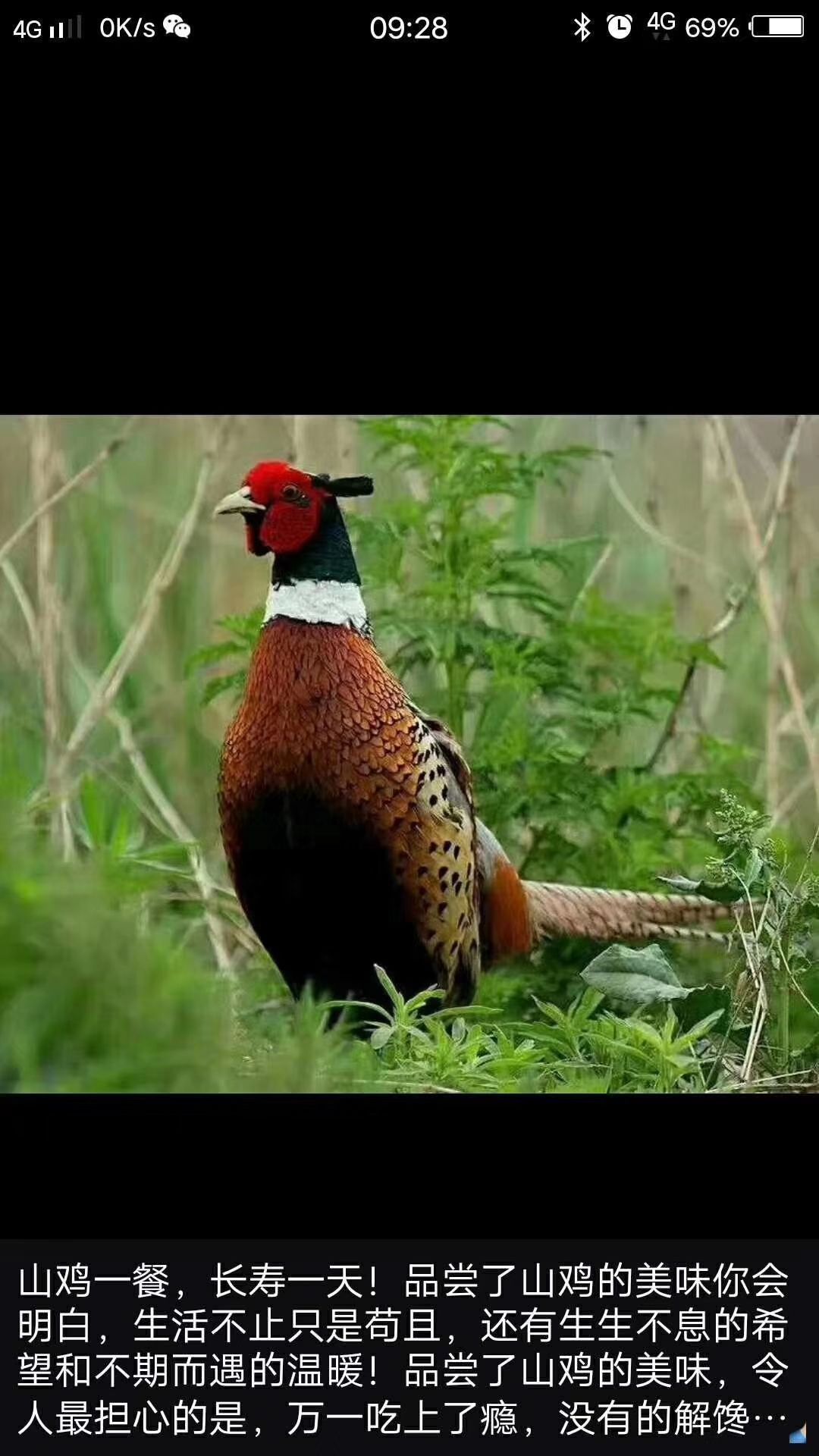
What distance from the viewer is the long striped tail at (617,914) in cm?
391

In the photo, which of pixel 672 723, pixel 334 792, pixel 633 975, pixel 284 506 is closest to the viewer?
pixel 633 975

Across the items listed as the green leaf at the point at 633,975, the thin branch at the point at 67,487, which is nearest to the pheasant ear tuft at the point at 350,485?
the thin branch at the point at 67,487

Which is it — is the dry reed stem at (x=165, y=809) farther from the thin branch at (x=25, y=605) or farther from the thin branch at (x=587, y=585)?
the thin branch at (x=587, y=585)

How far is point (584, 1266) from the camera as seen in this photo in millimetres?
2283

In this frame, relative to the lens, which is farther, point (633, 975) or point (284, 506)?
point (284, 506)

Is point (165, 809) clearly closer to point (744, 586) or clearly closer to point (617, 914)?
point (617, 914)

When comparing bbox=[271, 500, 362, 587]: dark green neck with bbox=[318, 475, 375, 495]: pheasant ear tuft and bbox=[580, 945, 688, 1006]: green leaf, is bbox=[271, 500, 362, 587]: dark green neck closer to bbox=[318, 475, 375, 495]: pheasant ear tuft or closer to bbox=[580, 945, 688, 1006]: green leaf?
bbox=[318, 475, 375, 495]: pheasant ear tuft

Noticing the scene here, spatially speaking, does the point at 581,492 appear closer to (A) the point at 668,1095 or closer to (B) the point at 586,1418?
(A) the point at 668,1095

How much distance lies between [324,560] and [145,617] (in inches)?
30.3

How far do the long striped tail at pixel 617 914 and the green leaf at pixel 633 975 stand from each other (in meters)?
0.67

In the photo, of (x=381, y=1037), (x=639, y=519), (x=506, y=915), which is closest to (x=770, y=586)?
(x=639, y=519)

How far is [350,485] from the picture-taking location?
3508mm

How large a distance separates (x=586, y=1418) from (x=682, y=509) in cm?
317

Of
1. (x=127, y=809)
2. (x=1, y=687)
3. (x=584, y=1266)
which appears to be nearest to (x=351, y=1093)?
(x=584, y=1266)
